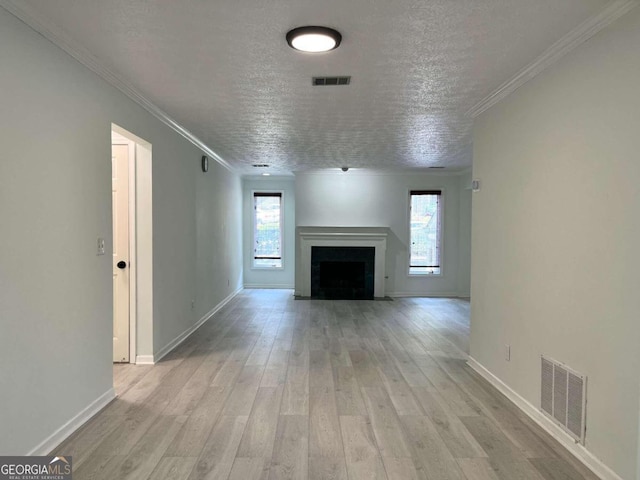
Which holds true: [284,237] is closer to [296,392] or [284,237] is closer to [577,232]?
[296,392]

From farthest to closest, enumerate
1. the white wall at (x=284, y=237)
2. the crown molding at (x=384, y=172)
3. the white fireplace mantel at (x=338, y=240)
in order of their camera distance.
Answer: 1. the white wall at (x=284, y=237)
2. the white fireplace mantel at (x=338, y=240)
3. the crown molding at (x=384, y=172)

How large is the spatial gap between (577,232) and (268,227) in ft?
23.7

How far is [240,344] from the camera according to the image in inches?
183

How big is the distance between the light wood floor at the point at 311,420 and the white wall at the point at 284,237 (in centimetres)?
426

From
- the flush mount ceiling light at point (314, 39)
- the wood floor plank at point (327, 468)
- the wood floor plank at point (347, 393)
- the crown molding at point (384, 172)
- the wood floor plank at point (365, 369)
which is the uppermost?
the flush mount ceiling light at point (314, 39)

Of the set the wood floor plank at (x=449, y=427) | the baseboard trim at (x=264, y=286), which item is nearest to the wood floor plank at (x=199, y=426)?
the wood floor plank at (x=449, y=427)

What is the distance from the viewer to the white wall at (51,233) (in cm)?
202

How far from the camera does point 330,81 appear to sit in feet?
10.1

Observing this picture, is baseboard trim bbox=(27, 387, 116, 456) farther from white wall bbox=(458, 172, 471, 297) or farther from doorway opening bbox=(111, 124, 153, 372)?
white wall bbox=(458, 172, 471, 297)

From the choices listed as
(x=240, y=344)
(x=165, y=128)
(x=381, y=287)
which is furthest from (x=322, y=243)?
(x=165, y=128)

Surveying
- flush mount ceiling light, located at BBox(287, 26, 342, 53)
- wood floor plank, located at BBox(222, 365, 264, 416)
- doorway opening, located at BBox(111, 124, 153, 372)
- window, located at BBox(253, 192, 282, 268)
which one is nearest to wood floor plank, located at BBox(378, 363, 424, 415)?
wood floor plank, located at BBox(222, 365, 264, 416)

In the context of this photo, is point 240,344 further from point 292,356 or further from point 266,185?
point 266,185

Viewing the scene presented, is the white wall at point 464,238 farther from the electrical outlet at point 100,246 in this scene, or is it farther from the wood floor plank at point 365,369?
the electrical outlet at point 100,246

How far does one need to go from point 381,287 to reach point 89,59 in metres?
6.41
